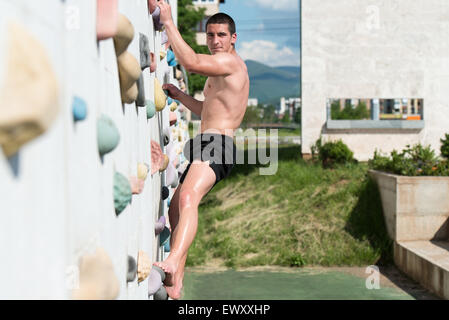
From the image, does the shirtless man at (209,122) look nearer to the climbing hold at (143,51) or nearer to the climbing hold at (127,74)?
the climbing hold at (143,51)

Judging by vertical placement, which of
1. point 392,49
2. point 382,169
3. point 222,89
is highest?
point 392,49

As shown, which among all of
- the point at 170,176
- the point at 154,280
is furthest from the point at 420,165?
the point at 154,280

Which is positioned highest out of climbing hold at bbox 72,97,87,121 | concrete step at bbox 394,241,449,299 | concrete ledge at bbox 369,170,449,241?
climbing hold at bbox 72,97,87,121

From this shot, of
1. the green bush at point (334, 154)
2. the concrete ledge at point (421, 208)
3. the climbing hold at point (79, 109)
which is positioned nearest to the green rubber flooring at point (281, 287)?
the concrete ledge at point (421, 208)

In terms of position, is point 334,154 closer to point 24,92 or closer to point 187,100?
point 187,100

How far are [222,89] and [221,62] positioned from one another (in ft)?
0.71

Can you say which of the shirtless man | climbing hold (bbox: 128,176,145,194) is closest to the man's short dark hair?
the shirtless man

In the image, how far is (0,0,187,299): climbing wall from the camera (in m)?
0.94

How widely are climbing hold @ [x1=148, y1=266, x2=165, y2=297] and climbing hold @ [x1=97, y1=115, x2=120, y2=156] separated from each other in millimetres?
1221

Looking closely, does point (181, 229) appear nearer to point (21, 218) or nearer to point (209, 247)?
point (21, 218)

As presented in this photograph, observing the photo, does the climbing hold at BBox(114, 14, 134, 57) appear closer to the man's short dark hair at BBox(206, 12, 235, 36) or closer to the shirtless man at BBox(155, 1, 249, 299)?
the shirtless man at BBox(155, 1, 249, 299)

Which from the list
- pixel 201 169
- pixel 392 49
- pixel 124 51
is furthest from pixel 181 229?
pixel 392 49

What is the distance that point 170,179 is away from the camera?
174 inches

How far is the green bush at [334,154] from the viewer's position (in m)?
13.5
